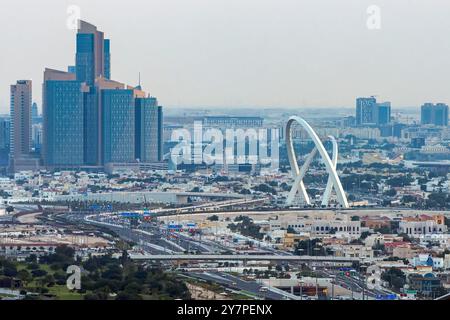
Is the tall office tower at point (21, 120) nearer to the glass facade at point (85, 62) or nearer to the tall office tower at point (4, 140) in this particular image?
the tall office tower at point (4, 140)

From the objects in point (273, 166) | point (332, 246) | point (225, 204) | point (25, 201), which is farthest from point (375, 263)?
point (273, 166)

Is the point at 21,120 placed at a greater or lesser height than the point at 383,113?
lesser

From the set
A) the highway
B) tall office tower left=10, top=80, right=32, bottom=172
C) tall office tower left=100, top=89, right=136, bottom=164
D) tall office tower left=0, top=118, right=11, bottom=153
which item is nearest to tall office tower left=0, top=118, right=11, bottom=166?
tall office tower left=0, top=118, right=11, bottom=153

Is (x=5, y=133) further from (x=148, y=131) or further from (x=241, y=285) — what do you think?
(x=241, y=285)

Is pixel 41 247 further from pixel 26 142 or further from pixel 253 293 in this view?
pixel 26 142

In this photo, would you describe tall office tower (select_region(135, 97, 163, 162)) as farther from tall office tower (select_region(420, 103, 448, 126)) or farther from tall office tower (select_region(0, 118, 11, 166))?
tall office tower (select_region(420, 103, 448, 126))

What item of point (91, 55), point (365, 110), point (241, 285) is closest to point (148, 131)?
point (91, 55)
